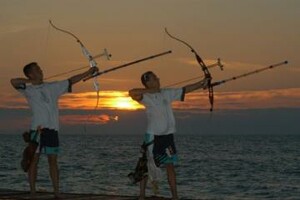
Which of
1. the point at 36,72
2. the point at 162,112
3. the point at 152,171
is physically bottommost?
the point at 152,171

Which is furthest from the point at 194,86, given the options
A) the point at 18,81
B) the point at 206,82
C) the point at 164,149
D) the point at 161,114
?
the point at 18,81

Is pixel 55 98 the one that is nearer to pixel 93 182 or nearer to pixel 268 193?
pixel 268 193

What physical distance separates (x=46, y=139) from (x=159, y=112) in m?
1.88

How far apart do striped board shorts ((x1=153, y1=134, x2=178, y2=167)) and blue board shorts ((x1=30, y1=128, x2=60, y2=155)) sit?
1.61m

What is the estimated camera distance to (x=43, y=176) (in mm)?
45469

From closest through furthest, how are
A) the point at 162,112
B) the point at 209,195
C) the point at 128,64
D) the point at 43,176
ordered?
the point at 162,112, the point at 128,64, the point at 209,195, the point at 43,176

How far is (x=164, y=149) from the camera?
11.2m

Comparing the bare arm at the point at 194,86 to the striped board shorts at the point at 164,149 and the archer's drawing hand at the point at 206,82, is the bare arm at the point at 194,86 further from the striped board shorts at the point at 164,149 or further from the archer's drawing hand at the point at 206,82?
the striped board shorts at the point at 164,149

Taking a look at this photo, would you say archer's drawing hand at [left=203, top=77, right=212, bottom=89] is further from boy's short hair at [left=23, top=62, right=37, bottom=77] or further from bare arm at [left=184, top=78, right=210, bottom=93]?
boy's short hair at [left=23, top=62, right=37, bottom=77]

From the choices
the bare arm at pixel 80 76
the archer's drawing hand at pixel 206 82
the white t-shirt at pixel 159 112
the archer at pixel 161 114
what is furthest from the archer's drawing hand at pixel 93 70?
the archer's drawing hand at pixel 206 82

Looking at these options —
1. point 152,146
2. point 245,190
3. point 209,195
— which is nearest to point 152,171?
point 152,146

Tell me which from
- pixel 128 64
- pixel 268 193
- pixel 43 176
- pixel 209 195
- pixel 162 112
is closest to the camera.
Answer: pixel 162 112

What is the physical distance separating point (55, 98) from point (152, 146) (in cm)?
172

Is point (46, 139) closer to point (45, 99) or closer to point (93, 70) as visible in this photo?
point (45, 99)
